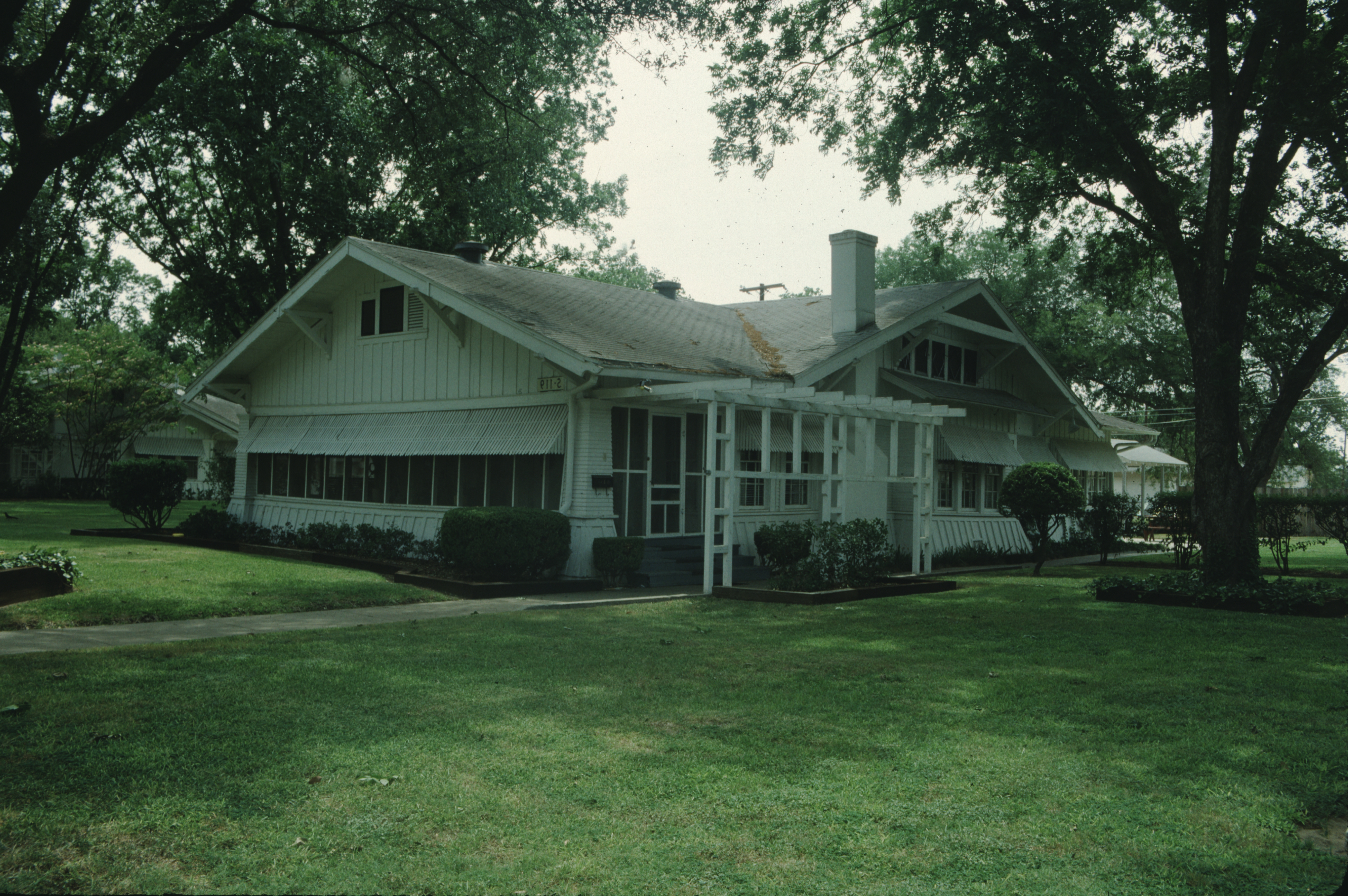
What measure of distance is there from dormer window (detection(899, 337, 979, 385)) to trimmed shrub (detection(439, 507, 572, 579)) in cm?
939

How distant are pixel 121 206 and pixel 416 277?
18.9m

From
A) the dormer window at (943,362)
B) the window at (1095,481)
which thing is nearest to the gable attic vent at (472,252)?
the dormer window at (943,362)

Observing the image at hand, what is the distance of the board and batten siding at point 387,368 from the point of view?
16266 mm

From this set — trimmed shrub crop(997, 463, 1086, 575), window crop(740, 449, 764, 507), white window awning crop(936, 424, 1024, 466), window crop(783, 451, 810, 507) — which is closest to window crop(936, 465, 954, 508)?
white window awning crop(936, 424, 1024, 466)

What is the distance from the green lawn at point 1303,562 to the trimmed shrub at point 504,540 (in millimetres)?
12442

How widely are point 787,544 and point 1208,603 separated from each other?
5.81m

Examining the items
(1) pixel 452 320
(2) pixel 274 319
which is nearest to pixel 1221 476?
(1) pixel 452 320

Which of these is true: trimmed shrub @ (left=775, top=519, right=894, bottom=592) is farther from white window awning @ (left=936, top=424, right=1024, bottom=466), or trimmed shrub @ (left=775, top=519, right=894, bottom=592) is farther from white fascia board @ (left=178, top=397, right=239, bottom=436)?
white fascia board @ (left=178, top=397, right=239, bottom=436)

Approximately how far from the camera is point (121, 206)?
2942cm

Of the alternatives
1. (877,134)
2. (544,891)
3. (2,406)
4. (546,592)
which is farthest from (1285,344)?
(2,406)

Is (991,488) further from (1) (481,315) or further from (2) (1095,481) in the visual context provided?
(1) (481,315)

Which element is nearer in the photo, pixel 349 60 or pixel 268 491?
pixel 349 60

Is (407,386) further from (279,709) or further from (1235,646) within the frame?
(1235,646)

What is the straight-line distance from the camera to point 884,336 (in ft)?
60.1
